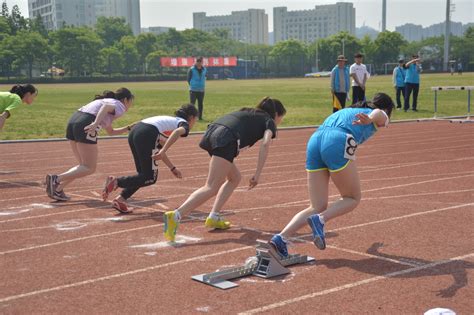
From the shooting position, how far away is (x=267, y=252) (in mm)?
5453

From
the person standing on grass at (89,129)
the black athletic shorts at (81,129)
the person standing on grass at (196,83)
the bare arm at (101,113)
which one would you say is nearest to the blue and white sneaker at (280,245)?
the person standing on grass at (89,129)

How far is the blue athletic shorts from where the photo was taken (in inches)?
226

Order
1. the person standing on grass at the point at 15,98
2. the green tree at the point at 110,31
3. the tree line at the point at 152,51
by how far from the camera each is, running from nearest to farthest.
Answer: the person standing on grass at the point at 15,98
the tree line at the point at 152,51
the green tree at the point at 110,31

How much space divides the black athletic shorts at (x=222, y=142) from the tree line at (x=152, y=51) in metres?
89.7

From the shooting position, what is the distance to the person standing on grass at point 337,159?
226 inches

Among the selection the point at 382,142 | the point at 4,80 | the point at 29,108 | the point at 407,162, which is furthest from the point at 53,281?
the point at 4,80

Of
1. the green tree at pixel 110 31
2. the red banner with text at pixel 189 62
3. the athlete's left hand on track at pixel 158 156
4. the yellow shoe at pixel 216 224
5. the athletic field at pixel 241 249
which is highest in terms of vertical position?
the green tree at pixel 110 31

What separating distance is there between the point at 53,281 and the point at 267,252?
5.72ft

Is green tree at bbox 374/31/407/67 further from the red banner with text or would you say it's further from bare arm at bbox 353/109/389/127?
bare arm at bbox 353/109/389/127

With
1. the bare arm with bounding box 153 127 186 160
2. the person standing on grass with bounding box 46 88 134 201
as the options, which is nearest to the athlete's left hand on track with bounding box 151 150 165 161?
the bare arm with bounding box 153 127 186 160

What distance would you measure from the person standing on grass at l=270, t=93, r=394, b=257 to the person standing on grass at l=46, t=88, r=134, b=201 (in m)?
3.33

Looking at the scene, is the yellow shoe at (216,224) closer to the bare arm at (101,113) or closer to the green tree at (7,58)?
the bare arm at (101,113)

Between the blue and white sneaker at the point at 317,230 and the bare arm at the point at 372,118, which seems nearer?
the blue and white sneaker at the point at 317,230

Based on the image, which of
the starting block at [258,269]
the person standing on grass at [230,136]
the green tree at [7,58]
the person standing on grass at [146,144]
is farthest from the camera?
the green tree at [7,58]
